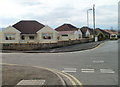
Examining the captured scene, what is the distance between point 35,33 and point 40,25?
3.65m

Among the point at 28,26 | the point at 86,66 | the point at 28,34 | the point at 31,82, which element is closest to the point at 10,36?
the point at 28,34

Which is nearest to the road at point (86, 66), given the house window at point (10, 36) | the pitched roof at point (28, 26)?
the house window at point (10, 36)

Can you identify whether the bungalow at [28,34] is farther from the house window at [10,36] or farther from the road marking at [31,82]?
the road marking at [31,82]

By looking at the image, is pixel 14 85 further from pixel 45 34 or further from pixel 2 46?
pixel 45 34

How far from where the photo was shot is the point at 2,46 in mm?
29031

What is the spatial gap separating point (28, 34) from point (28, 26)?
3.38 meters

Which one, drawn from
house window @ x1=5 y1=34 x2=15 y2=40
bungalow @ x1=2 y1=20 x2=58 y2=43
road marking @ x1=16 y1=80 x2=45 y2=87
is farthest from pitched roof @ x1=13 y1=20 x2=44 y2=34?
road marking @ x1=16 y1=80 x2=45 y2=87

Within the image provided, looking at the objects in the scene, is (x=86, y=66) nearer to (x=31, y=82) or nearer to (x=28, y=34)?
(x=31, y=82)

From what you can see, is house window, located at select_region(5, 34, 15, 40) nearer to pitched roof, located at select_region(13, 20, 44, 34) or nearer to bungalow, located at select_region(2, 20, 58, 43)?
bungalow, located at select_region(2, 20, 58, 43)

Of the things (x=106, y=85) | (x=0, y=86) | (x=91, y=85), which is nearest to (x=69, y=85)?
(x=91, y=85)

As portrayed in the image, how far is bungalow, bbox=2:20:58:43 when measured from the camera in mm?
43562

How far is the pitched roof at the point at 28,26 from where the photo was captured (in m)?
45.6

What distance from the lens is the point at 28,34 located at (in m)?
44.8

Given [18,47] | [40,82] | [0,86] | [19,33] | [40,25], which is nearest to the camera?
[0,86]
